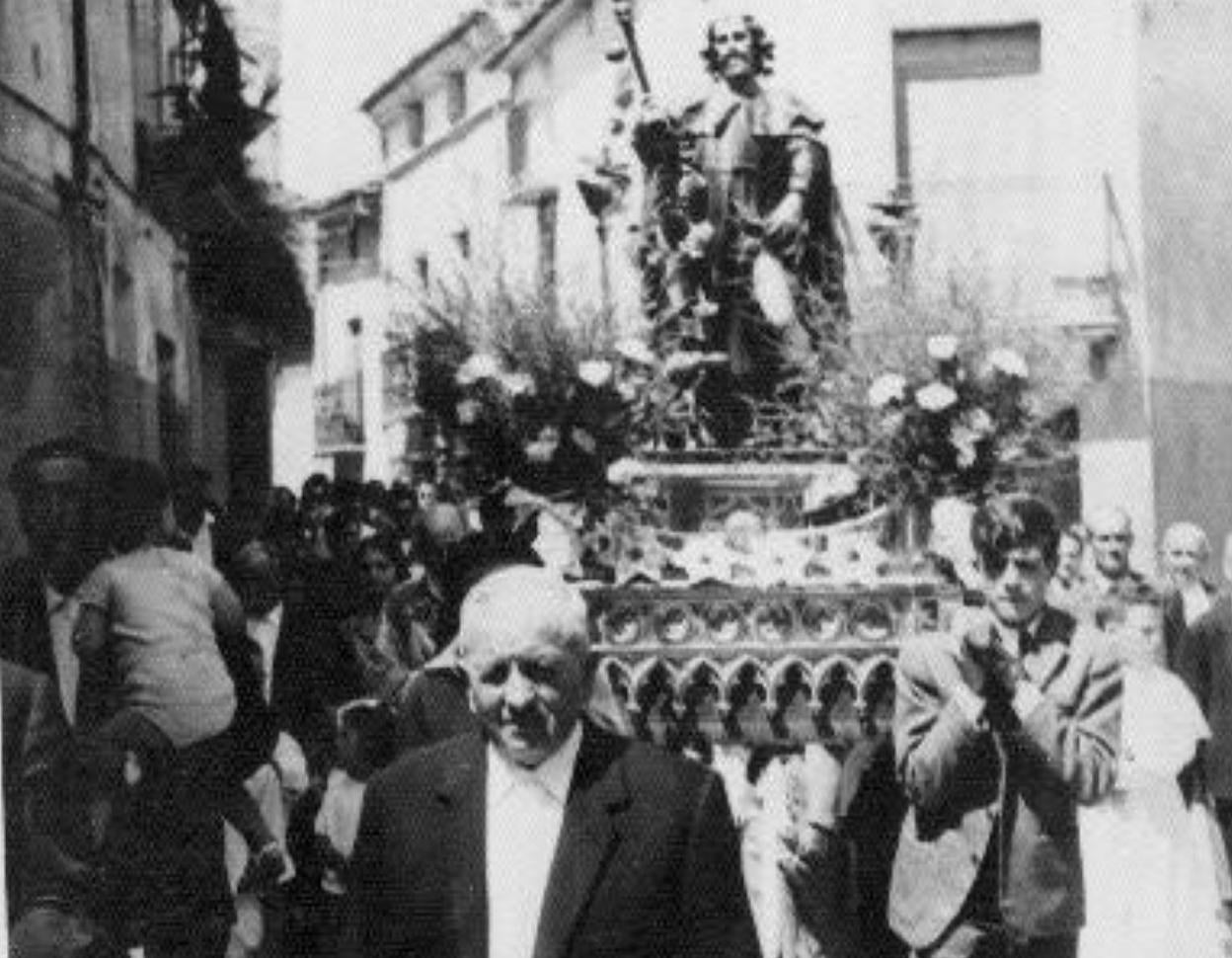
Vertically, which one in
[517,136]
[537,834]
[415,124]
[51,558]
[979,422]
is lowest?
[537,834]

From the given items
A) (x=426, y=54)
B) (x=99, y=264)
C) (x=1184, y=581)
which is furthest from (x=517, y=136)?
(x=99, y=264)

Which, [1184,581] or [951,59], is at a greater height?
[951,59]

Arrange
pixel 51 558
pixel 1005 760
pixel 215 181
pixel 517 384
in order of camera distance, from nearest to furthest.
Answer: pixel 1005 760, pixel 51 558, pixel 215 181, pixel 517 384

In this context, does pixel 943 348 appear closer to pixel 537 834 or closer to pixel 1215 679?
pixel 1215 679

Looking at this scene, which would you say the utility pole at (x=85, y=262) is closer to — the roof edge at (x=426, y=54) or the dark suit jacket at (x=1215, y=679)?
the roof edge at (x=426, y=54)

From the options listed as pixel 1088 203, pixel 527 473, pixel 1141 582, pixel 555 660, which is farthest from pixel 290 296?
pixel 555 660

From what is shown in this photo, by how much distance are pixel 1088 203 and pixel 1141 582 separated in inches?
66.4

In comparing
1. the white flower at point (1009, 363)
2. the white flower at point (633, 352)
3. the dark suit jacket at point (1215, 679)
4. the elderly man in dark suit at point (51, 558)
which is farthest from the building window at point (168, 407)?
the dark suit jacket at point (1215, 679)

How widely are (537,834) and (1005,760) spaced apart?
3.30 feet

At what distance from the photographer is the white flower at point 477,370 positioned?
5160 mm

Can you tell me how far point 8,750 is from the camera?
3094mm

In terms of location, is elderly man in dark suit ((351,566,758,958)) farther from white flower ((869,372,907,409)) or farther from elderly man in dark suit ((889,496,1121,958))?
white flower ((869,372,907,409))

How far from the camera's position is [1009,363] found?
5.29 metres

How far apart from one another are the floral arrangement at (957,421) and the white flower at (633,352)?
0.55 metres
